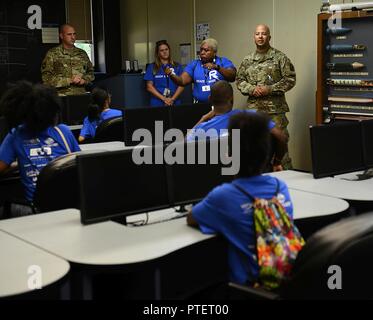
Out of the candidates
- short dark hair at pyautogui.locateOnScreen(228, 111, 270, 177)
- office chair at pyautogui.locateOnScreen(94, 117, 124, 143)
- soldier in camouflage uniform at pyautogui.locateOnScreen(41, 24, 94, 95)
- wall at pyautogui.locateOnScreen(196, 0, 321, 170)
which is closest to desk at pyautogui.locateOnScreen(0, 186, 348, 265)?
short dark hair at pyautogui.locateOnScreen(228, 111, 270, 177)

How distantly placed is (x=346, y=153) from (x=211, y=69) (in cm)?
319

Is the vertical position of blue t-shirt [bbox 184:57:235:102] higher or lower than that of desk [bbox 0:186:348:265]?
higher

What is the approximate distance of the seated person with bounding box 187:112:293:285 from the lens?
2.19 m

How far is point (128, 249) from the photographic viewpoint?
2.29 metres

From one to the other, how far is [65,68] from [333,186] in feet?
15.7

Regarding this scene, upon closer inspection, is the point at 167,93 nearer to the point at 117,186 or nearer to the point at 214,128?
the point at 214,128

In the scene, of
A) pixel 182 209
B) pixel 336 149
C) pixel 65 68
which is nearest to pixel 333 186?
pixel 336 149

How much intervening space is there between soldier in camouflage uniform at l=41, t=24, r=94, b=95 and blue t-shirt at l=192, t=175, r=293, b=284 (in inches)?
209

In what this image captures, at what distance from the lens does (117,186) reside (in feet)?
8.68

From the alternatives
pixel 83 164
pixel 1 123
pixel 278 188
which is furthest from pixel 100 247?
pixel 1 123

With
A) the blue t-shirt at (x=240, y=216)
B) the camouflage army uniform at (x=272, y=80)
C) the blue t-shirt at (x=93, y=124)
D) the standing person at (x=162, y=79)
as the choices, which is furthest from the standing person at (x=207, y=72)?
the blue t-shirt at (x=240, y=216)

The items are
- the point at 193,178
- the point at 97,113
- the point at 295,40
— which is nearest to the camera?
the point at 193,178

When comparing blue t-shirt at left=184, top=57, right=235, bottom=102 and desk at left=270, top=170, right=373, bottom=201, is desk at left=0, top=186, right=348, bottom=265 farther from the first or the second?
blue t-shirt at left=184, top=57, right=235, bottom=102

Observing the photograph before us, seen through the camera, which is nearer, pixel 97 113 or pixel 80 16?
pixel 97 113
